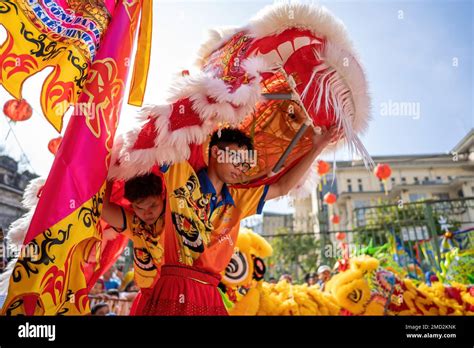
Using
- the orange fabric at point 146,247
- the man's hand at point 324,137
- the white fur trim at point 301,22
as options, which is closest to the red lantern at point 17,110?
the orange fabric at point 146,247

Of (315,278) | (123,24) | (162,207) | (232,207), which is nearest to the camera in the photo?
(123,24)

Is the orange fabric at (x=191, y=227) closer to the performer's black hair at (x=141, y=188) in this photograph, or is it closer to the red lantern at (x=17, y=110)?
the performer's black hair at (x=141, y=188)

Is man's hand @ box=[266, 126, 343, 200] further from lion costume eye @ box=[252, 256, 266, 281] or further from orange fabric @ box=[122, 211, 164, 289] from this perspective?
lion costume eye @ box=[252, 256, 266, 281]

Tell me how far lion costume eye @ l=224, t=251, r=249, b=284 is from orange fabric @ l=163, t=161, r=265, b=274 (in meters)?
1.23

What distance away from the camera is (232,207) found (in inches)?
76.0

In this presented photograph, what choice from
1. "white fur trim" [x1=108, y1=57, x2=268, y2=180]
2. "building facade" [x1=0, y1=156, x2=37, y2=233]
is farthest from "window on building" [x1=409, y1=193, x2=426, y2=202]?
"building facade" [x1=0, y1=156, x2=37, y2=233]

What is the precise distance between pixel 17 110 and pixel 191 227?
3.18ft

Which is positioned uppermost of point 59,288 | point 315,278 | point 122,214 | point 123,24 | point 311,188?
point 123,24

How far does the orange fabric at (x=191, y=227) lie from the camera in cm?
159
